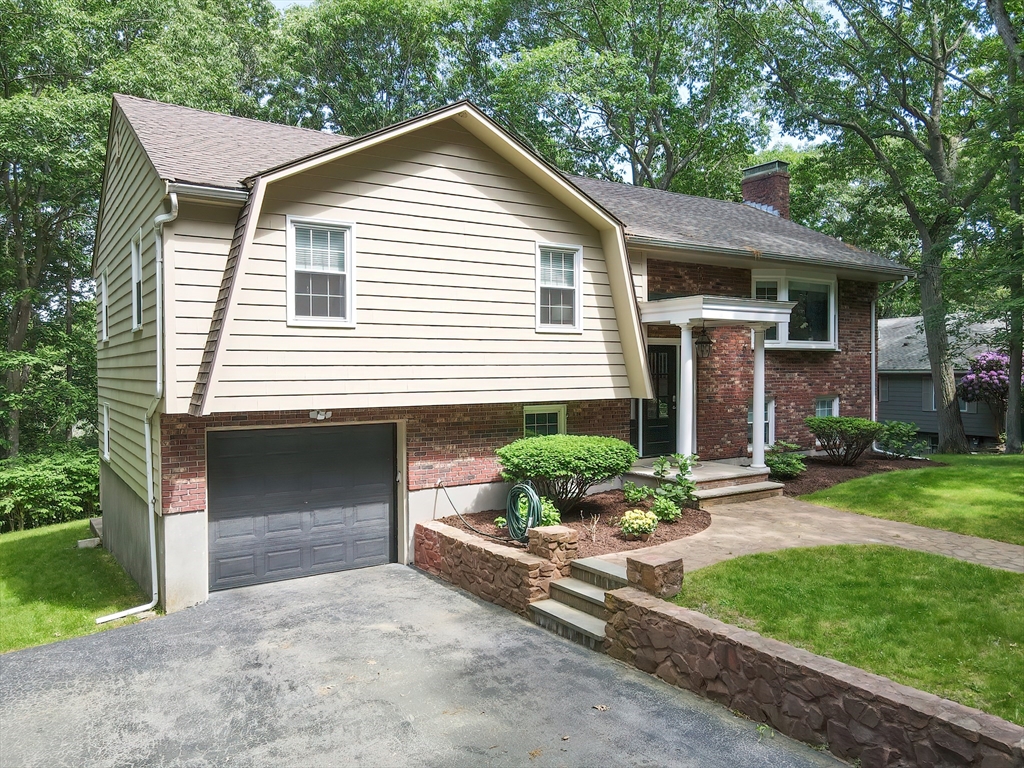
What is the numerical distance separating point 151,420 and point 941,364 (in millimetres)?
19035

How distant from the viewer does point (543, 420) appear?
34.0 feet

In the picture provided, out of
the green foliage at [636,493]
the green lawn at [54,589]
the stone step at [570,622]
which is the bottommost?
the green lawn at [54,589]

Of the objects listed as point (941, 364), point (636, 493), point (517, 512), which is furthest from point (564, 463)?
point (941, 364)

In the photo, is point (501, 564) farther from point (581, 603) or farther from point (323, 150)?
point (323, 150)

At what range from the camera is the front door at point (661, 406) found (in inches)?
474

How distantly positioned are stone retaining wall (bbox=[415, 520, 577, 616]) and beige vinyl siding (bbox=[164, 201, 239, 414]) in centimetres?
356

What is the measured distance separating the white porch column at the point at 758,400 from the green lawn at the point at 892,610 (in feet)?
11.8

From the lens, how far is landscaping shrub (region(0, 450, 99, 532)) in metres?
14.0

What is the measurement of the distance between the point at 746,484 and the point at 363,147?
7.48 m

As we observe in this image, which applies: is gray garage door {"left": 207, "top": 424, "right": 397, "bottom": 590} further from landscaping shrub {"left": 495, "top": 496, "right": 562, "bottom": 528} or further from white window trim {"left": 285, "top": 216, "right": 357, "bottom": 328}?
landscaping shrub {"left": 495, "top": 496, "right": 562, "bottom": 528}

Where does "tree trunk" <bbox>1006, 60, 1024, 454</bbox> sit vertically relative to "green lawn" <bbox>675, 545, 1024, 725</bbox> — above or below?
above

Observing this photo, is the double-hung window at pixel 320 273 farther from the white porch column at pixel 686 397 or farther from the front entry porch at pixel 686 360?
the white porch column at pixel 686 397

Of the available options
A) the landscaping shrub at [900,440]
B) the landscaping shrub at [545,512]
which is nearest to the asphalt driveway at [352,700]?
the landscaping shrub at [545,512]

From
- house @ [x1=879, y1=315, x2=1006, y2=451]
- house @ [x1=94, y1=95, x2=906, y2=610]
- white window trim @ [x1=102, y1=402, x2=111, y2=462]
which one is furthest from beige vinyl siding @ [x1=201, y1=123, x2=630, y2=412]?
house @ [x1=879, y1=315, x2=1006, y2=451]
